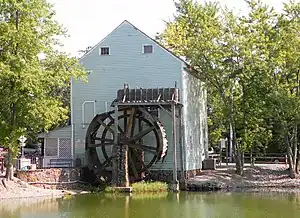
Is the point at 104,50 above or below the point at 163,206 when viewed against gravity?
above

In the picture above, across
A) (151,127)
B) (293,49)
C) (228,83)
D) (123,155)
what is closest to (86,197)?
(123,155)

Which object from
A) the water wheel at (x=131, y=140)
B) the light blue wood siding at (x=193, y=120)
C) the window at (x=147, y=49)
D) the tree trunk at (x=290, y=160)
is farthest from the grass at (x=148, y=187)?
the tree trunk at (x=290, y=160)

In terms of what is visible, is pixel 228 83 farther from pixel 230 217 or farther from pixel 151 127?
pixel 230 217

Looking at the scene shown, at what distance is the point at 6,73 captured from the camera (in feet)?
69.2

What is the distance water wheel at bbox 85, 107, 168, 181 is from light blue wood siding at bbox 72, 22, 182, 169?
3.55 ft

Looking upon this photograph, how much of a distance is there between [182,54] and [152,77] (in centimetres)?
338

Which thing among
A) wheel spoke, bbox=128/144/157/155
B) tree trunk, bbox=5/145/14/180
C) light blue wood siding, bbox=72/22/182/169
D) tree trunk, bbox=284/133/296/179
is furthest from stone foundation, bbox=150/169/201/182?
tree trunk, bbox=5/145/14/180

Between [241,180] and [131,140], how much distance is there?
619 cm

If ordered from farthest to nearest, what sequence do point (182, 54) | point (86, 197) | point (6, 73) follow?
point (182, 54) < point (86, 197) < point (6, 73)

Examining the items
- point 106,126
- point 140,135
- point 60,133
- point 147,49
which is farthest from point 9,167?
point 147,49

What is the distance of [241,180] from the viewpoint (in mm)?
27812

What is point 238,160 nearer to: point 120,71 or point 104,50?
point 120,71

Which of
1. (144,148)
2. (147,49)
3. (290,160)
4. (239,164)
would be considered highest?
(147,49)

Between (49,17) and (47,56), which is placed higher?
(49,17)
